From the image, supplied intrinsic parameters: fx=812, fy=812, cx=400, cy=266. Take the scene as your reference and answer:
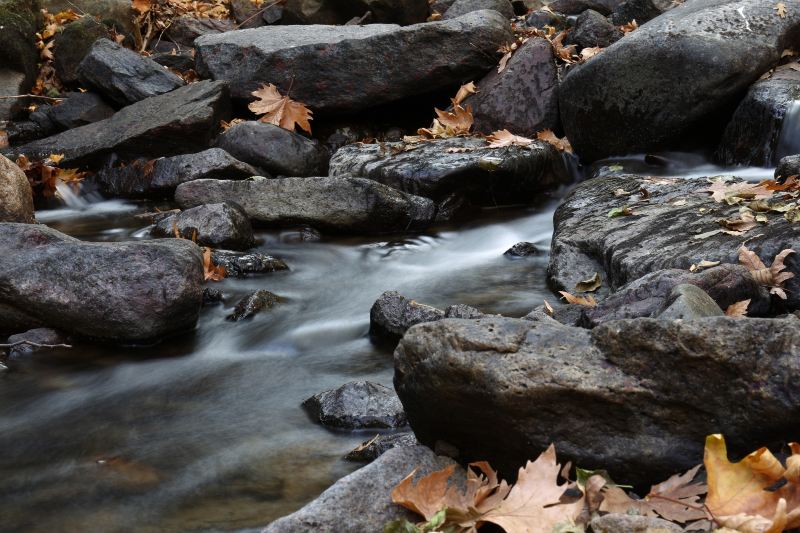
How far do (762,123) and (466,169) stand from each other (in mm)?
2633

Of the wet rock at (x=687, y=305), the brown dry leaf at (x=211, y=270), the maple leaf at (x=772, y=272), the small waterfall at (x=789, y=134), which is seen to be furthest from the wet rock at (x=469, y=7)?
the wet rock at (x=687, y=305)

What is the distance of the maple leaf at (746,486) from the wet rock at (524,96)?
7226 mm

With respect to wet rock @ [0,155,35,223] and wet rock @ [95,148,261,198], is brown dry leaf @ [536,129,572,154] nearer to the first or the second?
wet rock @ [95,148,261,198]

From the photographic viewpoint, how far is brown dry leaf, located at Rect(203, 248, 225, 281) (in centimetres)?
582

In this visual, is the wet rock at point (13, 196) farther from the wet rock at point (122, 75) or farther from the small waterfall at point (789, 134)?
the small waterfall at point (789, 134)

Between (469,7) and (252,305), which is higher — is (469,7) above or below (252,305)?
above

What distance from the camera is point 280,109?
9.80 m

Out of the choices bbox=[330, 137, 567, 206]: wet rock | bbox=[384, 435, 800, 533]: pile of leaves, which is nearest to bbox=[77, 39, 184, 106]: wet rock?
bbox=[330, 137, 567, 206]: wet rock

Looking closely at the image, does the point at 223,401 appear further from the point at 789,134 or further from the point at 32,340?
the point at 789,134

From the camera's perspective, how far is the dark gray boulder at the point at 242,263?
6.02m

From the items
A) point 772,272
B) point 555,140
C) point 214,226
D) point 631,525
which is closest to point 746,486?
point 631,525

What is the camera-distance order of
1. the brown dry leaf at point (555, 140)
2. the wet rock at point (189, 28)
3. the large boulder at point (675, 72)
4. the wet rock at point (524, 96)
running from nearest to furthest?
the large boulder at point (675, 72) < the brown dry leaf at point (555, 140) < the wet rock at point (524, 96) < the wet rock at point (189, 28)

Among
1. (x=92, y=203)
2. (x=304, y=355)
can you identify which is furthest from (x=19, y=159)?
(x=304, y=355)

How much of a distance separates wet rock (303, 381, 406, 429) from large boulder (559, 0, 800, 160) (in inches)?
202
